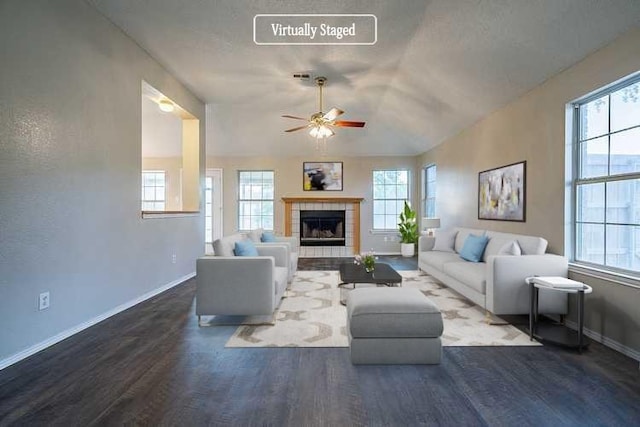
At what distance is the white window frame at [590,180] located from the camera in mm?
2693

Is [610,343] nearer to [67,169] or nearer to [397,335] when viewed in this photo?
[397,335]

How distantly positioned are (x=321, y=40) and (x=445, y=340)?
3548mm

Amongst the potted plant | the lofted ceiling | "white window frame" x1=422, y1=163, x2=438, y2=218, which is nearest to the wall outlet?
the lofted ceiling

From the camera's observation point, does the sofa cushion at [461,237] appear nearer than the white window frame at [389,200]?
Yes

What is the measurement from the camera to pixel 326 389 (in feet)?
6.73

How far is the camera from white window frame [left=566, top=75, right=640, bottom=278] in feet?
8.84

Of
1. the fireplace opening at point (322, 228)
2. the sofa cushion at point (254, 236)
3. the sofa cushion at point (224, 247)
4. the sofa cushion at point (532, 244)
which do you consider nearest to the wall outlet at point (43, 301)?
the sofa cushion at point (224, 247)

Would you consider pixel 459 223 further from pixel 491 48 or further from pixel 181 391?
pixel 181 391

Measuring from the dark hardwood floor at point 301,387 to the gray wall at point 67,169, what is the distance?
0.52 metres

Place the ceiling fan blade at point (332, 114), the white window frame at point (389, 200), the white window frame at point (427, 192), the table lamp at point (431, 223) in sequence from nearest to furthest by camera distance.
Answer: the ceiling fan blade at point (332, 114) → the table lamp at point (431, 223) → the white window frame at point (427, 192) → the white window frame at point (389, 200)

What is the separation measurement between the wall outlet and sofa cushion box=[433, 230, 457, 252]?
17.2ft

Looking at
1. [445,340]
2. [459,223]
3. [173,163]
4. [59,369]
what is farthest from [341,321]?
[173,163]

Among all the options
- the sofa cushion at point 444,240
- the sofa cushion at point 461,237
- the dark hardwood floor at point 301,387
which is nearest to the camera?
the dark hardwood floor at point 301,387

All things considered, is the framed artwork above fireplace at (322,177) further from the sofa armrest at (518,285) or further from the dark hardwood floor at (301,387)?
the dark hardwood floor at (301,387)
